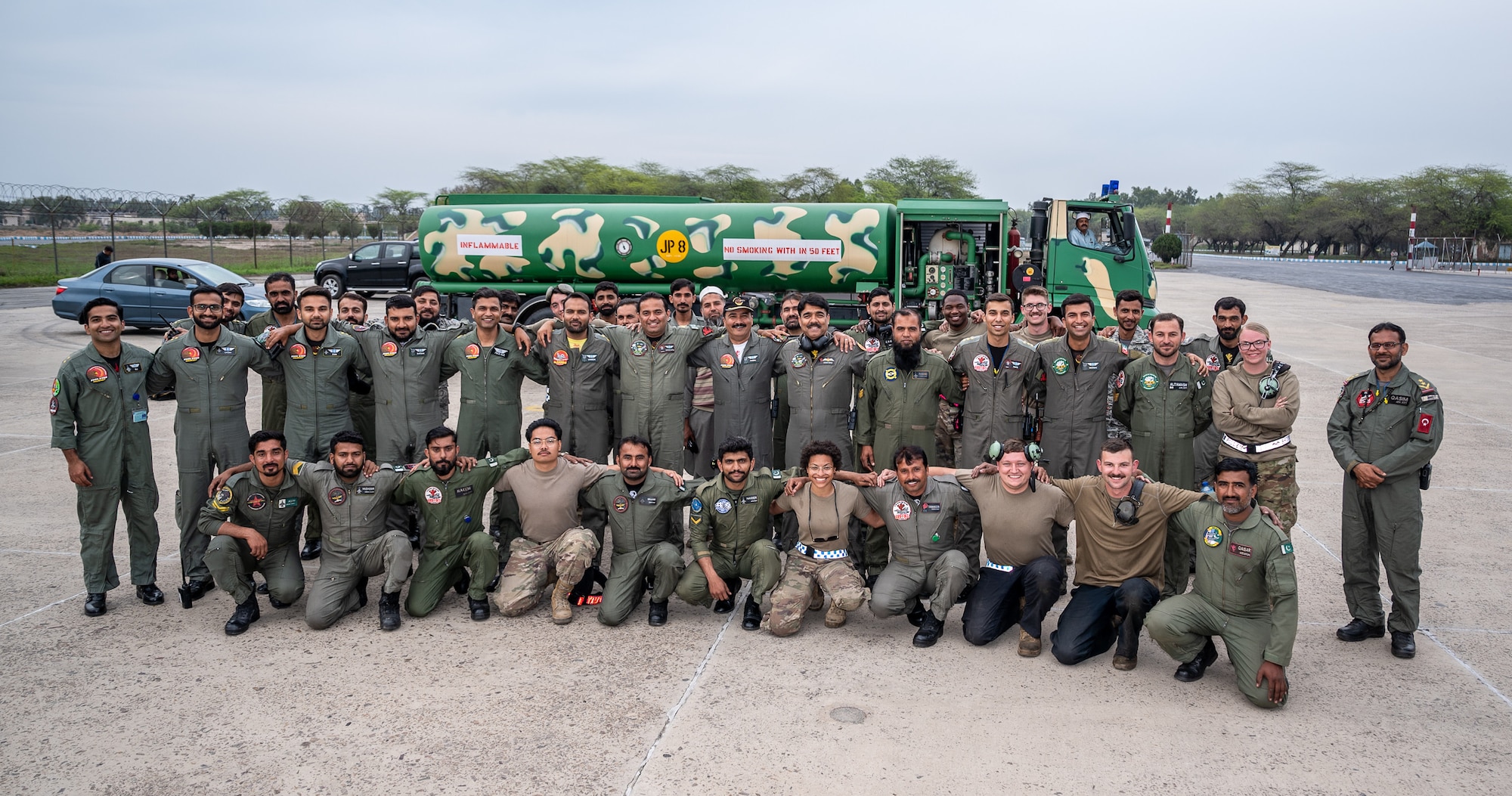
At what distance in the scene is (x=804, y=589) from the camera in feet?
16.6

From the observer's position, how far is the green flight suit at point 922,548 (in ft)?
16.5

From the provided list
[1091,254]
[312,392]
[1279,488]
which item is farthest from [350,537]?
[1091,254]

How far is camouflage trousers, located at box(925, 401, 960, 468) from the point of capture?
652 centimetres

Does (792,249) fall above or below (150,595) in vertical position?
above

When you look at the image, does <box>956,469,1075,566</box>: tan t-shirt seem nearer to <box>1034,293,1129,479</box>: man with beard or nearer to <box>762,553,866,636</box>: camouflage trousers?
<box>762,553,866,636</box>: camouflage trousers

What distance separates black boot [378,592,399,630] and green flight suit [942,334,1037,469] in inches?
133

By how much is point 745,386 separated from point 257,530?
2904 mm

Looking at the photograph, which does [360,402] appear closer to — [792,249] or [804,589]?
[804,589]

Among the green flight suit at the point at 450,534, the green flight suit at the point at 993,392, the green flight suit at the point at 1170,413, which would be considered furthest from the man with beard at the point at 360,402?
the green flight suit at the point at 1170,413

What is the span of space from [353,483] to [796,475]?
239 centimetres

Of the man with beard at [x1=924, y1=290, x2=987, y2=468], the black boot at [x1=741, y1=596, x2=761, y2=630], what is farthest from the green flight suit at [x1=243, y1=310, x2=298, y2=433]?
the man with beard at [x1=924, y1=290, x2=987, y2=468]

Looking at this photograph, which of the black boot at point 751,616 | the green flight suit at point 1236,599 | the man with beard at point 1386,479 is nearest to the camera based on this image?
the green flight suit at point 1236,599

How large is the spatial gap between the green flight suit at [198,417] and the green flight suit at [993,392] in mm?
4277

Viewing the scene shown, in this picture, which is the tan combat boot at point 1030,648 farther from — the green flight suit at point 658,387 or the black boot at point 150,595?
the black boot at point 150,595
